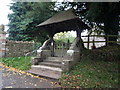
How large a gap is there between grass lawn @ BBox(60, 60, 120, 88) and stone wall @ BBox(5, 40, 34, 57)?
21.0 ft

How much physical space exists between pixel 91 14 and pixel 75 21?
1.14 meters

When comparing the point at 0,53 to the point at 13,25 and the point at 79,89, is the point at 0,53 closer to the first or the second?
the point at 13,25

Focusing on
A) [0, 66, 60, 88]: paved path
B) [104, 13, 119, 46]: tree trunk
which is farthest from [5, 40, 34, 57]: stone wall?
[104, 13, 119, 46]: tree trunk

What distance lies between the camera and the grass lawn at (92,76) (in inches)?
165

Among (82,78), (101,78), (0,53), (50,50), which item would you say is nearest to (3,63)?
(0,53)

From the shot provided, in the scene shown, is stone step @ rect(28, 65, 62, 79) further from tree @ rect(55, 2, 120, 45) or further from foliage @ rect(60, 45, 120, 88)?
tree @ rect(55, 2, 120, 45)

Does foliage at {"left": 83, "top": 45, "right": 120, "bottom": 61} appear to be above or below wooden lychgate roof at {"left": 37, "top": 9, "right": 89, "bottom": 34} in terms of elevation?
below

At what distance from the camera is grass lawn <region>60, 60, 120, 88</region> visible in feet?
13.8

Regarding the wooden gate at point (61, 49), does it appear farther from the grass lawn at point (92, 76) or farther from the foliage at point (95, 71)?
the grass lawn at point (92, 76)

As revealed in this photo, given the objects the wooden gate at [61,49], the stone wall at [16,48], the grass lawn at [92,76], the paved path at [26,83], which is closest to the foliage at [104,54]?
the grass lawn at [92,76]

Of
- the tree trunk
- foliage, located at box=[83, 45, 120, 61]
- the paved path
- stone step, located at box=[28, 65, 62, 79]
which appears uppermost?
the tree trunk

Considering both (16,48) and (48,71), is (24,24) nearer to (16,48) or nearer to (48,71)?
(16,48)

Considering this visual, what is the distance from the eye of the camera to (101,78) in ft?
14.9

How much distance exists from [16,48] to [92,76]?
24.9 feet
